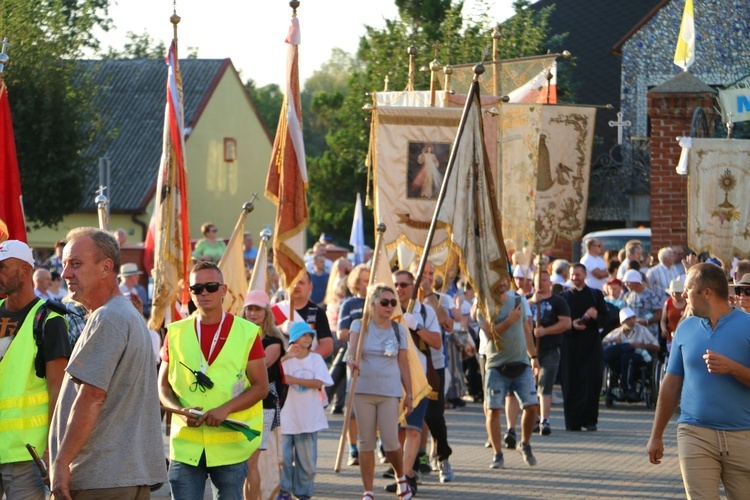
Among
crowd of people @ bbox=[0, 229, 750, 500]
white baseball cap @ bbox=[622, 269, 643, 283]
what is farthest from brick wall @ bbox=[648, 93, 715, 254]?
crowd of people @ bbox=[0, 229, 750, 500]

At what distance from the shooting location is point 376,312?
37.3ft

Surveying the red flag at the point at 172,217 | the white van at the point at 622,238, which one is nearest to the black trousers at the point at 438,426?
the red flag at the point at 172,217

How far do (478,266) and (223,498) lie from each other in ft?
21.3

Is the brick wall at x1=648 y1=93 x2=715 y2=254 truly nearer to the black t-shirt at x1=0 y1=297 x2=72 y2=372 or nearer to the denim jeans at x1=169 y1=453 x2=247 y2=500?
the denim jeans at x1=169 y1=453 x2=247 y2=500

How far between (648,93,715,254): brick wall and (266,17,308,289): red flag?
27.7 feet

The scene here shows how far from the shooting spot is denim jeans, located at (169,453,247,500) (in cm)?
777

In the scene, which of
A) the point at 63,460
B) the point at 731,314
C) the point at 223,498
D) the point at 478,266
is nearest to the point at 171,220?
the point at 478,266

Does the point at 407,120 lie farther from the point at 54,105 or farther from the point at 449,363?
the point at 54,105

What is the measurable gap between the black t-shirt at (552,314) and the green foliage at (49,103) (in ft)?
47.8

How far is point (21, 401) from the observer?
23.0 feet

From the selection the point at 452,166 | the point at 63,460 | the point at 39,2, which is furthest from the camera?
the point at 39,2

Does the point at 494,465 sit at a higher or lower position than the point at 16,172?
lower

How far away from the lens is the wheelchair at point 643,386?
19136 millimetres

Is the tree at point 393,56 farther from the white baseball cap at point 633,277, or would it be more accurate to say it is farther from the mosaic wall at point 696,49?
the white baseball cap at point 633,277
